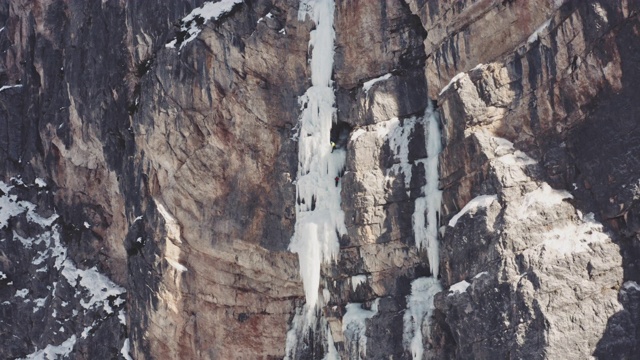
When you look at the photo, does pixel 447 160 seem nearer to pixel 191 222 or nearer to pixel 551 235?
pixel 551 235

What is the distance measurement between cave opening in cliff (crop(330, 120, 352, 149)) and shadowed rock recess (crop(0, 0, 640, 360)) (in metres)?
0.05

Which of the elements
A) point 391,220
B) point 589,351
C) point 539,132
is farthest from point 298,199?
point 589,351

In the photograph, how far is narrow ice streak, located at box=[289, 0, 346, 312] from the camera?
104ft

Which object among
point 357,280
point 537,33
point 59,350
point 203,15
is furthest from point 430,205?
point 59,350

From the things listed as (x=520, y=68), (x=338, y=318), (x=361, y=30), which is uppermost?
(x=361, y=30)

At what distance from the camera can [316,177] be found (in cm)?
3228

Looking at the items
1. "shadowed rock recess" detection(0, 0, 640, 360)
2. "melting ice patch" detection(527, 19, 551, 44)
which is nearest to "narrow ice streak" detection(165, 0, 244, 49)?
"shadowed rock recess" detection(0, 0, 640, 360)

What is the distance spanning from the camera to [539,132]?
27.4 m

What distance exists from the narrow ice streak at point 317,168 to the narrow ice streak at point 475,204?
14.8 ft

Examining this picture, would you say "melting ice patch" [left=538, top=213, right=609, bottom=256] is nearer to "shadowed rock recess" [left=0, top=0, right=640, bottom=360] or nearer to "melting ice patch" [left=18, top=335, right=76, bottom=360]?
"shadowed rock recess" [left=0, top=0, right=640, bottom=360]

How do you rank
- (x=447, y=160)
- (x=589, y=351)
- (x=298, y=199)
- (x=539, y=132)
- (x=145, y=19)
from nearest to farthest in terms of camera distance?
(x=589, y=351)
(x=539, y=132)
(x=447, y=160)
(x=298, y=199)
(x=145, y=19)

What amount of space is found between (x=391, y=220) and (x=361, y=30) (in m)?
6.76

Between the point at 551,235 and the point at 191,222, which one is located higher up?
the point at 191,222

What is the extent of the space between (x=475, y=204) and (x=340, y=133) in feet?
22.7
